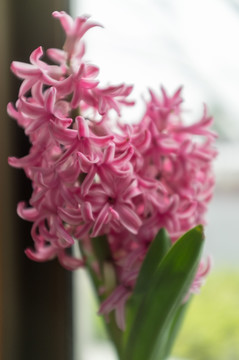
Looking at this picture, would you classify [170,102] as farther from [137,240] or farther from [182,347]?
[182,347]

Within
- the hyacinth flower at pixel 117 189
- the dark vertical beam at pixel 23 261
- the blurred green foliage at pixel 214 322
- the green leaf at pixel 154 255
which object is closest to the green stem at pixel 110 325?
the hyacinth flower at pixel 117 189

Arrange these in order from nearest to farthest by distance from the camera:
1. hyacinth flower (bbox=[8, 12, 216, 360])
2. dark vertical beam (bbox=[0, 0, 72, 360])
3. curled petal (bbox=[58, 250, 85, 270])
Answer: hyacinth flower (bbox=[8, 12, 216, 360]) → curled petal (bbox=[58, 250, 85, 270]) → dark vertical beam (bbox=[0, 0, 72, 360])

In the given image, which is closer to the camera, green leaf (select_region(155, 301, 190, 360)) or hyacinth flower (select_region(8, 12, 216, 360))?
hyacinth flower (select_region(8, 12, 216, 360))

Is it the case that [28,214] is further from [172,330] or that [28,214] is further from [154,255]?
[172,330]

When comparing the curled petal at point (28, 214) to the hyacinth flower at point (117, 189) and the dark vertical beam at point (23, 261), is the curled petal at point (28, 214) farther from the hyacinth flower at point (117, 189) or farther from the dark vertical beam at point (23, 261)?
the dark vertical beam at point (23, 261)

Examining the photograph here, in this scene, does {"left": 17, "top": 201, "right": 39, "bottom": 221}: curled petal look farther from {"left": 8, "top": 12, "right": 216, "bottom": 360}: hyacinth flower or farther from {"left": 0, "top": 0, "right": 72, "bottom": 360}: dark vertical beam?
{"left": 0, "top": 0, "right": 72, "bottom": 360}: dark vertical beam

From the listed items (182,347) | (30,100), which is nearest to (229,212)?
(182,347)

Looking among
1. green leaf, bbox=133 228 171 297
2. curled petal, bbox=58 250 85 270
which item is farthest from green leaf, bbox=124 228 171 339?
curled petal, bbox=58 250 85 270
